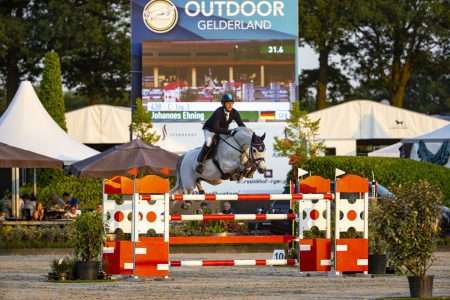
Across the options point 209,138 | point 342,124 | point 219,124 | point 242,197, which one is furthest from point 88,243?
point 342,124

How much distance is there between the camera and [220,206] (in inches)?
1786

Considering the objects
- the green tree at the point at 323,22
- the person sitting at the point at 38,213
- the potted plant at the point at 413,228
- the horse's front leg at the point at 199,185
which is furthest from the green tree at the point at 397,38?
the potted plant at the point at 413,228

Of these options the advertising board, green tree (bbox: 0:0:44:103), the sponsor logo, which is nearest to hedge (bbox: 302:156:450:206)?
the advertising board

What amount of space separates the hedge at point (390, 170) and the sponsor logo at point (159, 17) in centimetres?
1431

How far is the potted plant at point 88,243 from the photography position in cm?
2088

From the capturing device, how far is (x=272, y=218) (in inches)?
852

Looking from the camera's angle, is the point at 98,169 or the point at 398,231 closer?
the point at 398,231

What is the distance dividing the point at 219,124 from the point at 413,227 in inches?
259

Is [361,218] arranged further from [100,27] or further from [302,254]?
[100,27]

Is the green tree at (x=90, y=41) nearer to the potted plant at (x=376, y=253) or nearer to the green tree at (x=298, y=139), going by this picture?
the green tree at (x=298, y=139)

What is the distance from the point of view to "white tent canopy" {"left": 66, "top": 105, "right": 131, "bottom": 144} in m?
61.3

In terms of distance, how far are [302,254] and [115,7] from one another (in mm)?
55926

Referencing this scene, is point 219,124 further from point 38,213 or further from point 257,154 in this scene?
point 38,213

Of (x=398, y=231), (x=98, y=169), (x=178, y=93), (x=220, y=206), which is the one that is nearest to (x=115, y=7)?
(x=178, y=93)
